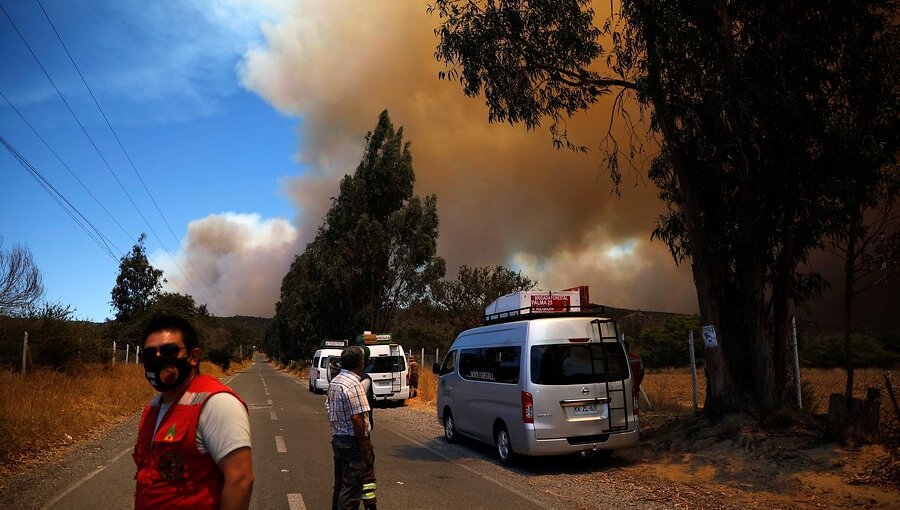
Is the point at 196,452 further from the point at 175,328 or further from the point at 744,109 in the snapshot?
the point at 744,109

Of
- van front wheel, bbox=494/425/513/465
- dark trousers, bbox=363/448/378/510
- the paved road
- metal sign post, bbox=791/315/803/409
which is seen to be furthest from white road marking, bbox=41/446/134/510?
metal sign post, bbox=791/315/803/409

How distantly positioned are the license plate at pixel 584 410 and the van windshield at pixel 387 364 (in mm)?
15041

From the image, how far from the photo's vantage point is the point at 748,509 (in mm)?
7699

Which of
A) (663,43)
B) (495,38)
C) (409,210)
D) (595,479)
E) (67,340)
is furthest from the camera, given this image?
(409,210)

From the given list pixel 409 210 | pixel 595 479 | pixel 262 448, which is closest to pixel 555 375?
pixel 595 479

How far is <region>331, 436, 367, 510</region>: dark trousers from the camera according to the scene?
19.2 ft

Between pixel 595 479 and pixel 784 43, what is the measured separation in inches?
319

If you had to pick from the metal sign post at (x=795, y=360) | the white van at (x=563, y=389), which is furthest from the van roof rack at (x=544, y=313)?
the metal sign post at (x=795, y=360)

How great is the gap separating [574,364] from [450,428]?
15.1 ft

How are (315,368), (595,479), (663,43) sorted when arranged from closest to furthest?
1. (595,479)
2. (663,43)
3. (315,368)

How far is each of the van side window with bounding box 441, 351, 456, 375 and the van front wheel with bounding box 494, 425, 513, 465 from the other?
286cm

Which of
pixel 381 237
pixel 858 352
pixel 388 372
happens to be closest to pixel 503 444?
pixel 388 372

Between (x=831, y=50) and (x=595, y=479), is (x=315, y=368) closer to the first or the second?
(x=595, y=479)

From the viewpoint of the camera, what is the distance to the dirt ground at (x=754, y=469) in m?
7.98
